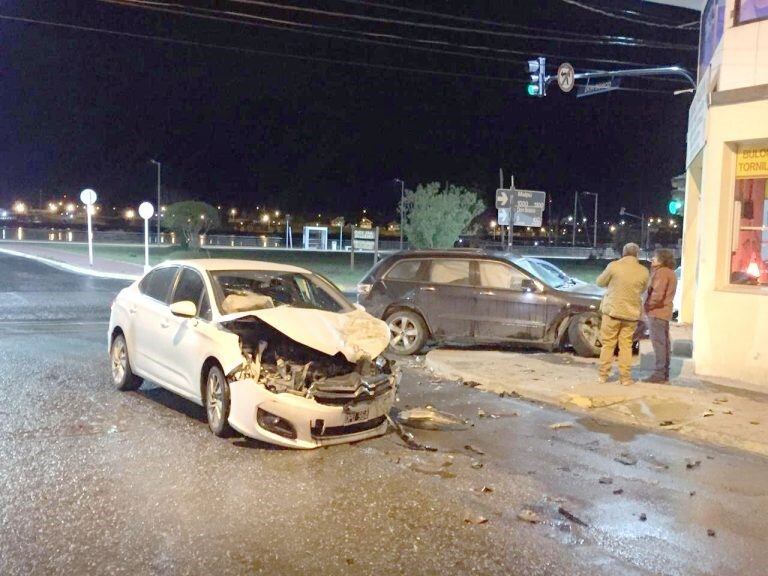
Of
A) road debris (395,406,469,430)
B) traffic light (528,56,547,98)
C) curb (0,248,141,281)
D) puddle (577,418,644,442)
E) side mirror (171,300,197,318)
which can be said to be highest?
traffic light (528,56,547,98)

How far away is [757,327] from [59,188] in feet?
463

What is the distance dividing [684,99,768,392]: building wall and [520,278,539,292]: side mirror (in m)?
2.47

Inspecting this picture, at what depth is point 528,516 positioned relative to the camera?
5359 mm

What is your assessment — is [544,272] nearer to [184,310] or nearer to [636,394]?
[636,394]

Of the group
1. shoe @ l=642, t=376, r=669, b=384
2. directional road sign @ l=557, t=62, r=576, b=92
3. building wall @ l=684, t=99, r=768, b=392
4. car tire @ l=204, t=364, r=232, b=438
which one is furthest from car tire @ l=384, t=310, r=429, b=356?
directional road sign @ l=557, t=62, r=576, b=92

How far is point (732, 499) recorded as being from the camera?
5.94 m

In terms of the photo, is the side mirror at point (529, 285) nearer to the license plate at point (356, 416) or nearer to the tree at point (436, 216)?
the license plate at point (356, 416)

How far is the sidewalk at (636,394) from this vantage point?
7.82 meters

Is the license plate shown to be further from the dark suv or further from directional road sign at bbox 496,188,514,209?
directional road sign at bbox 496,188,514,209

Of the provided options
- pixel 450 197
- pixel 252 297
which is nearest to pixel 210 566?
pixel 252 297

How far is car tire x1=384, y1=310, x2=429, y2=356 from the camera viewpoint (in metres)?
12.5

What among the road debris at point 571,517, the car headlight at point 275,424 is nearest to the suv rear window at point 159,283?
the car headlight at point 275,424

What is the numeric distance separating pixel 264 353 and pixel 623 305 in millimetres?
4568

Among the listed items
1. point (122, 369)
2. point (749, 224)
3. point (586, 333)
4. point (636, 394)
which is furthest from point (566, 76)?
point (122, 369)
